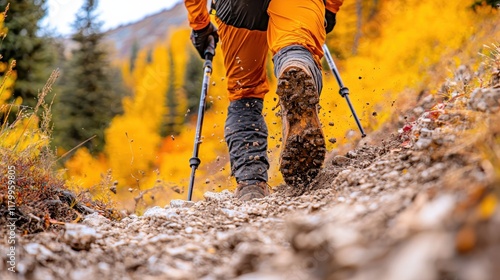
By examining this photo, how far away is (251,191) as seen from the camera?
3.60 m

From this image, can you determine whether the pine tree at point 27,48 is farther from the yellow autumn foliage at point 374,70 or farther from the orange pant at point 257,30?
the orange pant at point 257,30

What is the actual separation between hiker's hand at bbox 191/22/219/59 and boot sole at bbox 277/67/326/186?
1.89 m

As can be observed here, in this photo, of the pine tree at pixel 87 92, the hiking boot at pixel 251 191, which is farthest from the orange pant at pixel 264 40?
the pine tree at pixel 87 92

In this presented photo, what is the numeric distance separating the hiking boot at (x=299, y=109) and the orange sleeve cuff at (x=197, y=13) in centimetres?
133

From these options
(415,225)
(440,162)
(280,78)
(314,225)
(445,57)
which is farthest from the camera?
(445,57)

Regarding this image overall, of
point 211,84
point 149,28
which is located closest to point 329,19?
point 211,84

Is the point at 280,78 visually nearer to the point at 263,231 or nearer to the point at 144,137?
the point at 263,231

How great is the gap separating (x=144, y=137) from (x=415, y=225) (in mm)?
35777

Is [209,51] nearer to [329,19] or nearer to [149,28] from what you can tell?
[329,19]

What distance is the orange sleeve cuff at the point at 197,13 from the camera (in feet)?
13.3

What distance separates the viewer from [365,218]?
140 centimetres

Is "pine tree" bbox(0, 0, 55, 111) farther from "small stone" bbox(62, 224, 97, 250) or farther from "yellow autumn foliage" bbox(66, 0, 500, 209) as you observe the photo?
"small stone" bbox(62, 224, 97, 250)

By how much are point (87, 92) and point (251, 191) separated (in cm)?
2132

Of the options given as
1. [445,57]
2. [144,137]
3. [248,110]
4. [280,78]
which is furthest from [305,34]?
[144,137]
